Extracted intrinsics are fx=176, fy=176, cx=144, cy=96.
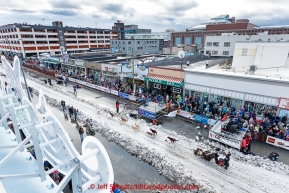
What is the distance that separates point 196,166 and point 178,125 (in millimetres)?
5704

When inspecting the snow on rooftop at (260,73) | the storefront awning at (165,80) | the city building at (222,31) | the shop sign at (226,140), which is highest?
the city building at (222,31)

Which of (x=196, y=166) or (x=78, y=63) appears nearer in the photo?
(x=196, y=166)

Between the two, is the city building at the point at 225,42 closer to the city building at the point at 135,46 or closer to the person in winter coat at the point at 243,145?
the city building at the point at 135,46

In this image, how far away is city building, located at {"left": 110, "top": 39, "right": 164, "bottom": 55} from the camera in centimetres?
5766

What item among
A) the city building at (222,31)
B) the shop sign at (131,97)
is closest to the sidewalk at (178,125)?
the shop sign at (131,97)

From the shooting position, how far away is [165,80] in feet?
A: 68.1

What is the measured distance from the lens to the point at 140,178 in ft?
33.1

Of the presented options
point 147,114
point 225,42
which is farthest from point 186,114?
point 225,42

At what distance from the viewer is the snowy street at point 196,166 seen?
30.9 feet

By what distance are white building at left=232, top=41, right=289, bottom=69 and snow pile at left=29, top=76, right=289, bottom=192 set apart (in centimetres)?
1363

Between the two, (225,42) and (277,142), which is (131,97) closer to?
(277,142)

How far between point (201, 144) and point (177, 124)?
3.76m

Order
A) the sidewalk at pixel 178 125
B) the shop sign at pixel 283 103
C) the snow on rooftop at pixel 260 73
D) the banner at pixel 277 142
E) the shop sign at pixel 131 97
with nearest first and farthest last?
the sidewalk at pixel 178 125 → the banner at pixel 277 142 → the shop sign at pixel 283 103 → the snow on rooftop at pixel 260 73 → the shop sign at pixel 131 97

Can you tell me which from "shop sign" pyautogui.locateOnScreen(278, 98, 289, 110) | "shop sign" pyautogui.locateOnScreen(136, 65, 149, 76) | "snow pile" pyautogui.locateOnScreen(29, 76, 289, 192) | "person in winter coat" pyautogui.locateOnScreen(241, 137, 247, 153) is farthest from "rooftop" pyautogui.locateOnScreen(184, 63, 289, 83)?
"snow pile" pyautogui.locateOnScreen(29, 76, 289, 192)
